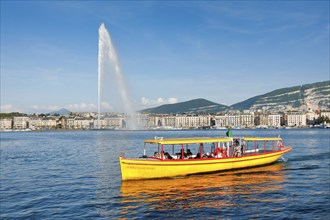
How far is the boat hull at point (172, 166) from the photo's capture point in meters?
27.2

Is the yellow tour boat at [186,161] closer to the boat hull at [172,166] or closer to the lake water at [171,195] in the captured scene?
the boat hull at [172,166]

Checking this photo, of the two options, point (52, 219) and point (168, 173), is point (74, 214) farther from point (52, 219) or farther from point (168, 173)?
point (168, 173)

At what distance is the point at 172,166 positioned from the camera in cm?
2866

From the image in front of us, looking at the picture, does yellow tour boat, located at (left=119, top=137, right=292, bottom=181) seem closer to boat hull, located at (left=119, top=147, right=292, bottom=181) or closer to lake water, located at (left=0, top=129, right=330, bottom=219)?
boat hull, located at (left=119, top=147, right=292, bottom=181)

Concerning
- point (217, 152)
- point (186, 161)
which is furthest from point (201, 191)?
point (217, 152)

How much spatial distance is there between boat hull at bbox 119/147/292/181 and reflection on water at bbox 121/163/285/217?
54 cm

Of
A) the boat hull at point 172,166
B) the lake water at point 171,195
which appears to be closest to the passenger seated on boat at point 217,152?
the boat hull at point 172,166

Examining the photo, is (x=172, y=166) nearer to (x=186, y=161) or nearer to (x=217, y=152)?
(x=186, y=161)

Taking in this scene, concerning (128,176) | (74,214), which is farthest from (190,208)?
(128,176)

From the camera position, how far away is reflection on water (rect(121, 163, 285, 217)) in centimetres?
2058

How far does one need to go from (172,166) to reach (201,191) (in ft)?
16.4

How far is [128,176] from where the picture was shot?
27.3 meters

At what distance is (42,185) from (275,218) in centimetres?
1734

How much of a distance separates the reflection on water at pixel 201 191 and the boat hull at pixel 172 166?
537 millimetres
